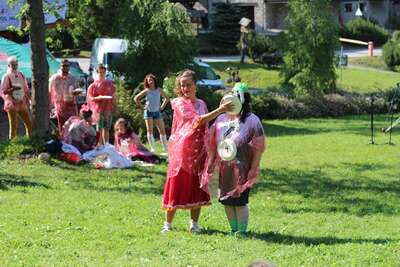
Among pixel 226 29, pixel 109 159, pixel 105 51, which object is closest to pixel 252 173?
pixel 109 159

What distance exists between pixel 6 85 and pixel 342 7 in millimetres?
48423

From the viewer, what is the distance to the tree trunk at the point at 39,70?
1426 centimetres

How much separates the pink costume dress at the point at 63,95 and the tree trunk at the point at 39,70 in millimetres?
454

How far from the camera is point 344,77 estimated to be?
3628 cm

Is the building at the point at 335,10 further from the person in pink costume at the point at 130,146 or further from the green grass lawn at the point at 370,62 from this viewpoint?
the person in pink costume at the point at 130,146

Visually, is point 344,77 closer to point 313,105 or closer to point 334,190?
point 313,105

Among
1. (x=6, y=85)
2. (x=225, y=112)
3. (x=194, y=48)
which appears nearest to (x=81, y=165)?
(x=6, y=85)

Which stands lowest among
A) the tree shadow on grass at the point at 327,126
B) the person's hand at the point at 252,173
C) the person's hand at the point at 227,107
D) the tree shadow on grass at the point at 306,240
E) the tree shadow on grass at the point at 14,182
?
the tree shadow on grass at the point at 327,126

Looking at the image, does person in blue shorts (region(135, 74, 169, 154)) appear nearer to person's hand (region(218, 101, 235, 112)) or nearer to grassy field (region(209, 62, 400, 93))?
person's hand (region(218, 101, 235, 112))

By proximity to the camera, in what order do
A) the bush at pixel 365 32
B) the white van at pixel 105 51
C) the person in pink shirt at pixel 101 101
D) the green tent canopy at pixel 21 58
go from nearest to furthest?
the person in pink shirt at pixel 101 101 → the green tent canopy at pixel 21 58 → the white van at pixel 105 51 → the bush at pixel 365 32

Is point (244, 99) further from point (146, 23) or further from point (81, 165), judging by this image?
point (146, 23)

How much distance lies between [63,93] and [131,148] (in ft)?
6.89

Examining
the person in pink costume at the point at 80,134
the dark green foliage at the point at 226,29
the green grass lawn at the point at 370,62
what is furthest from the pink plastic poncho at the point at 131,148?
the dark green foliage at the point at 226,29

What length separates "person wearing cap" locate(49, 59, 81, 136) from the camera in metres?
14.8
